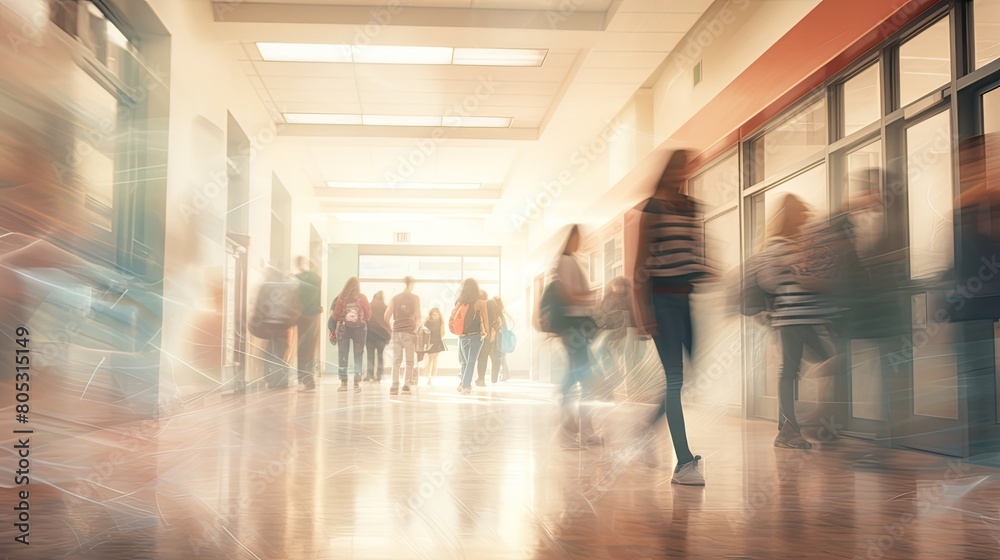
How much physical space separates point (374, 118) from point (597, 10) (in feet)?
9.62

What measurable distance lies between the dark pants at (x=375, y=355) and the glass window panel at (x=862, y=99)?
2.49m

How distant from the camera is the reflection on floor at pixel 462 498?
1.39 metres

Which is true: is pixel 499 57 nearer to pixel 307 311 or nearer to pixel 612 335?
pixel 612 335

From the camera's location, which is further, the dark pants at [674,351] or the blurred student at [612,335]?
the blurred student at [612,335]

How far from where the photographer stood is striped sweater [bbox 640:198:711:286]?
2.15 m

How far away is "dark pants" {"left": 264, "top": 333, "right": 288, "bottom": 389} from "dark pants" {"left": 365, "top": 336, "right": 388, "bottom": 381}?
15.9 inches

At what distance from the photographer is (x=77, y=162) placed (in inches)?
40.1

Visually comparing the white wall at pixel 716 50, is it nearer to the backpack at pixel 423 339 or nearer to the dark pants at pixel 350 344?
the backpack at pixel 423 339

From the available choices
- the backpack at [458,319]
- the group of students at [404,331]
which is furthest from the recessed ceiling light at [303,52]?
the backpack at [458,319]

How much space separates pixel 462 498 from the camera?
6.20ft

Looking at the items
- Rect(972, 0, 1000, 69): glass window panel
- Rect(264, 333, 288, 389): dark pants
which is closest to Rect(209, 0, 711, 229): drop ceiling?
Rect(264, 333, 288, 389): dark pants

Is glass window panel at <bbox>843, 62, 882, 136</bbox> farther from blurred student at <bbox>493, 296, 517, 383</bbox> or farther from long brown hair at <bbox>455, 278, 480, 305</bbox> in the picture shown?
long brown hair at <bbox>455, 278, 480, 305</bbox>

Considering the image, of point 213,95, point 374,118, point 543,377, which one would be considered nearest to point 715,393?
point 543,377

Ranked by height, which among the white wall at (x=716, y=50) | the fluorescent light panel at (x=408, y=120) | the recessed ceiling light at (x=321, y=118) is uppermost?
the fluorescent light panel at (x=408, y=120)
